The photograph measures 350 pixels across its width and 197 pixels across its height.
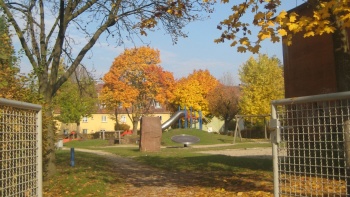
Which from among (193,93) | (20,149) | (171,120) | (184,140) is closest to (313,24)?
(20,149)

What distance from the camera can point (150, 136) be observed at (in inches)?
1043

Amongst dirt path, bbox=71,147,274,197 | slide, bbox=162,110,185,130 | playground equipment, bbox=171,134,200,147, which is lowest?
dirt path, bbox=71,147,274,197

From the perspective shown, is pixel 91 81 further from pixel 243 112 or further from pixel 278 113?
pixel 243 112

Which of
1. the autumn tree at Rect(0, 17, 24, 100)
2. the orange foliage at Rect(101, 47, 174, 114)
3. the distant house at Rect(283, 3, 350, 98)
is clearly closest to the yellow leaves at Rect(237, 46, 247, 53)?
the autumn tree at Rect(0, 17, 24, 100)

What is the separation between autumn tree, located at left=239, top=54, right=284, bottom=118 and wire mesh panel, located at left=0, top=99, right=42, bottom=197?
143 ft

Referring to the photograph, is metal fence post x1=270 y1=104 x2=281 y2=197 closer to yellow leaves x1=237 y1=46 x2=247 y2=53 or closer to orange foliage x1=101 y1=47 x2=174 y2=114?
yellow leaves x1=237 y1=46 x2=247 y2=53

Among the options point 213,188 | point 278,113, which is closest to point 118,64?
point 213,188

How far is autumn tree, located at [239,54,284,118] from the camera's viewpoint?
49.3m

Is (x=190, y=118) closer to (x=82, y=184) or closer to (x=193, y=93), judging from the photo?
(x=193, y=93)

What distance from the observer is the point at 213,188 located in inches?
374

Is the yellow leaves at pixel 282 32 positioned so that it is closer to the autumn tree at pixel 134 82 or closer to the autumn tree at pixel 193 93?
the autumn tree at pixel 134 82

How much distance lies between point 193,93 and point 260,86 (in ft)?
47.0

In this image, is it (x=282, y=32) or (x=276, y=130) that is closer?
(x=276, y=130)

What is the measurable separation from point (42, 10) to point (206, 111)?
49858 mm
